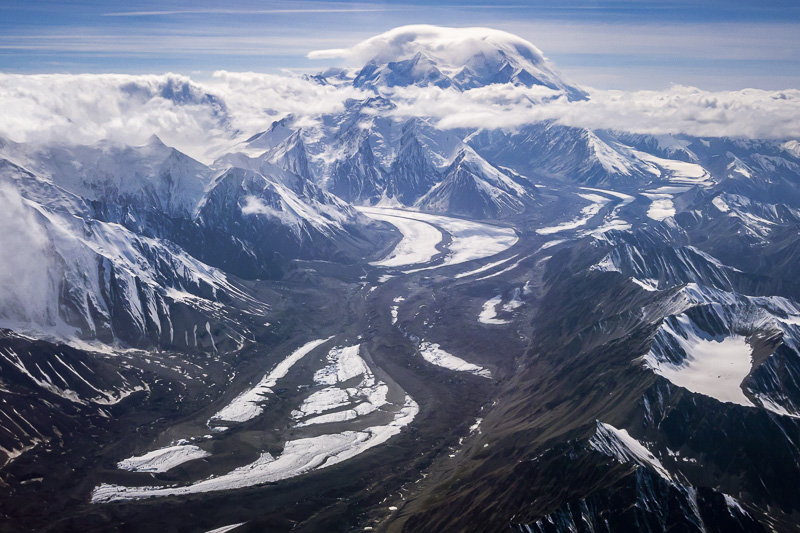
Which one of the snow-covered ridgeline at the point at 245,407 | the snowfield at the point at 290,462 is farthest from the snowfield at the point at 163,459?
the snow-covered ridgeline at the point at 245,407

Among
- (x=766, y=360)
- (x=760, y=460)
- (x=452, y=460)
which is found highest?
(x=766, y=360)

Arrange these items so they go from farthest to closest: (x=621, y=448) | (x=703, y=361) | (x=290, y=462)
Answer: (x=703, y=361) < (x=290, y=462) < (x=621, y=448)

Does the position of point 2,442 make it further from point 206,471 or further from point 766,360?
point 766,360

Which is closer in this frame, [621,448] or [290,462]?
[621,448]

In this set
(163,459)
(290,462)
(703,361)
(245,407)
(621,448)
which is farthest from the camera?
(245,407)

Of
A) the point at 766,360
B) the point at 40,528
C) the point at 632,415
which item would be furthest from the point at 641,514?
the point at 40,528

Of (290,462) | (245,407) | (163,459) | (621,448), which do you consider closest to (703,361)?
(621,448)

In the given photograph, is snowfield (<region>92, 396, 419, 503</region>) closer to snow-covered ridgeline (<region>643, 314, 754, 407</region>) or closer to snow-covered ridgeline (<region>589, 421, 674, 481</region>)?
snow-covered ridgeline (<region>589, 421, 674, 481</region>)

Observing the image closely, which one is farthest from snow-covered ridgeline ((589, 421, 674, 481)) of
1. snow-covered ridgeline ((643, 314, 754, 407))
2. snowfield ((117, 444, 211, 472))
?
snowfield ((117, 444, 211, 472))

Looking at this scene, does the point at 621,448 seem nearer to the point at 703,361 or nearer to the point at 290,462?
the point at 703,361

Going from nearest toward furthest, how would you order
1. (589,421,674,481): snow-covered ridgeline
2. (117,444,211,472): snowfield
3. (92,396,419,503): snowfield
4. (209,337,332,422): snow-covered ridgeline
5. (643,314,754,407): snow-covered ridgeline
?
1. (589,421,674,481): snow-covered ridgeline
2. (92,396,419,503): snowfield
3. (117,444,211,472): snowfield
4. (643,314,754,407): snow-covered ridgeline
5. (209,337,332,422): snow-covered ridgeline

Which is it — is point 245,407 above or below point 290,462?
above
